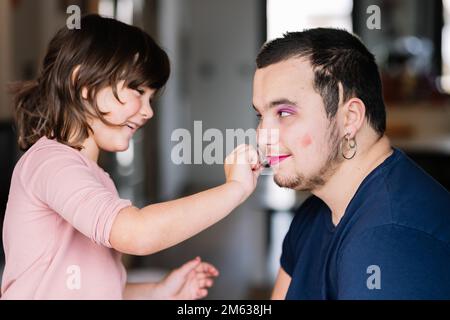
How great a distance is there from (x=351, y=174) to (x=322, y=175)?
6cm

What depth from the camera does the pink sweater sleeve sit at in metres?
1.04

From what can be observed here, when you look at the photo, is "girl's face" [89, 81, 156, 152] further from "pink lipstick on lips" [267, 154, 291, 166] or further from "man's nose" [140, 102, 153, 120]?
"pink lipstick on lips" [267, 154, 291, 166]

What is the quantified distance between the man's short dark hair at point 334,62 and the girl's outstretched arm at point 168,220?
27 cm

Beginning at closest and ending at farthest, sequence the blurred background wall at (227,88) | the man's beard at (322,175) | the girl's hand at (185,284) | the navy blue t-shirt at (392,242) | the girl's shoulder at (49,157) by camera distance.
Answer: the navy blue t-shirt at (392,242)
the girl's shoulder at (49,157)
the man's beard at (322,175)
the girl's hand at (185,284)
the blurred background wall at (227,88)

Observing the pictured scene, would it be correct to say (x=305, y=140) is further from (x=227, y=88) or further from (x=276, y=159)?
(x=227, y=88)

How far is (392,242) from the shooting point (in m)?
1.02

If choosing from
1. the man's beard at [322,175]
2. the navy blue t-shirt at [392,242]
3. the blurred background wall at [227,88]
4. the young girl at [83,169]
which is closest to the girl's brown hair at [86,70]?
the young girl at [83,169]

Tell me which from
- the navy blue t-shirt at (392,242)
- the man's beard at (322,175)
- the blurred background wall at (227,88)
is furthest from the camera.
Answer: the blurred background wall at (227,88)

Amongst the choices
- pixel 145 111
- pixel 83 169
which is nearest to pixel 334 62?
pixel 145 111

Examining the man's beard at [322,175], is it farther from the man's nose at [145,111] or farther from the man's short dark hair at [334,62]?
the man's nose at [145,111]

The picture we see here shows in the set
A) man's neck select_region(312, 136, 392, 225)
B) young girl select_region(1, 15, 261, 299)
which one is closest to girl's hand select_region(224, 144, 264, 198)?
young girl select_region(1, 15, 261, 299)

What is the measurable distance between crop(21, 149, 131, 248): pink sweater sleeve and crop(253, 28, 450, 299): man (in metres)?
0.33

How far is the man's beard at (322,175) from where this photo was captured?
123 centimetres

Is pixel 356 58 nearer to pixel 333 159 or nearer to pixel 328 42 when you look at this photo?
pixel 328 42
